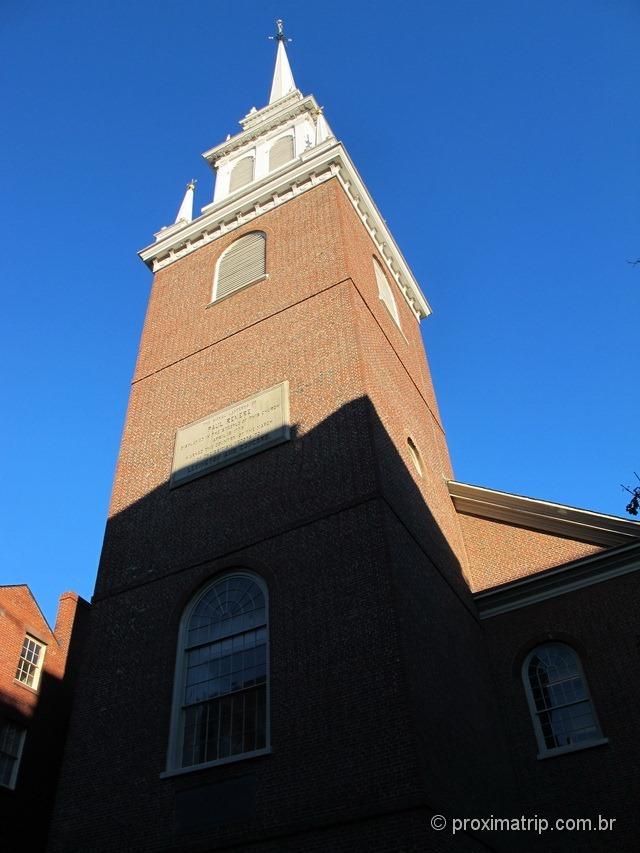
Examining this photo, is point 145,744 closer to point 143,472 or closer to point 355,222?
point 143,472

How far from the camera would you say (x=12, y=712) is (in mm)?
19906

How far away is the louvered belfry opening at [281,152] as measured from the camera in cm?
2622

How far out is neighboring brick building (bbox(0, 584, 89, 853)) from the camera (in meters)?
19.2

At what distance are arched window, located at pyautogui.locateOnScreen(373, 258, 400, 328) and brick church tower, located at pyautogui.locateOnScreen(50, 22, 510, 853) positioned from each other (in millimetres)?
881

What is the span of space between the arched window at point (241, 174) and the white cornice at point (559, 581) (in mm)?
16095

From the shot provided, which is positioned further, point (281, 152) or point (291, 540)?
point (281, 152)

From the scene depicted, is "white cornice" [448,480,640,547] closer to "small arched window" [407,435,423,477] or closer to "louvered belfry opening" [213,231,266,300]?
"small arched window" [407,435,423,477]

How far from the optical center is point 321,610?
12680mm

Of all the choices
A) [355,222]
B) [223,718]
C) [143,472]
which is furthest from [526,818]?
[355,222]

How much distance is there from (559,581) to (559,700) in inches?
94.2

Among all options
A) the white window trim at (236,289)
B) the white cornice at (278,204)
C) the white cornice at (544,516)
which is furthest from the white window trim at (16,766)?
the white cornice at (278,204)

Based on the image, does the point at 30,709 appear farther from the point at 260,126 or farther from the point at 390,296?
the point at 260,126

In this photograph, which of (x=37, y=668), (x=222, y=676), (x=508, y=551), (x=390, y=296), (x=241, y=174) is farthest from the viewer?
(x=241, y=174)

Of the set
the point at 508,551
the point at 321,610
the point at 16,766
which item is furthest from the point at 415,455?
the point at 16,766
